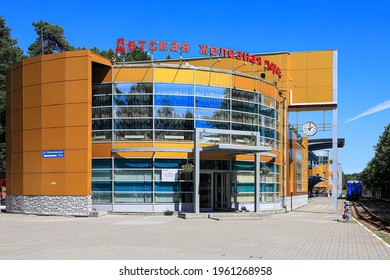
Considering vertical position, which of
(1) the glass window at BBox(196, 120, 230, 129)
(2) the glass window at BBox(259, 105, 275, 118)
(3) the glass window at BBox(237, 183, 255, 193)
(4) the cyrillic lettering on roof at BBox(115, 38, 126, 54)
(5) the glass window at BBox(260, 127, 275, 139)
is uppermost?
(4) the cyrillic lettering on roof at BBox(115, 38, 126, 54)

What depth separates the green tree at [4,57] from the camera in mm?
49116

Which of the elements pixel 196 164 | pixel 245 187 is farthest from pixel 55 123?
pixel 245 187

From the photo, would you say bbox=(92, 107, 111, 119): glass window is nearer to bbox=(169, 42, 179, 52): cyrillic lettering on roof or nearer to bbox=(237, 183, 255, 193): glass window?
bbox=(169, 42, 179, 52): cyrillic lettering on roof

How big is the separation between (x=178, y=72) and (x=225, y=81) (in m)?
2.98

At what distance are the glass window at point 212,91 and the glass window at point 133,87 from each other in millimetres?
2777

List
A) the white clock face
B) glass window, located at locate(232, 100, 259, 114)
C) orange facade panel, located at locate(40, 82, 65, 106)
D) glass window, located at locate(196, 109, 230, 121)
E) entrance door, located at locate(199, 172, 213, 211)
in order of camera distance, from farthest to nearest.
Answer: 1. the white clock face
2. glass window, located at locate(232, 100, 259, 114)
3. glass window, located at locate(196, 109, 230, 121)
4. entrance door, located at locate(199, 172, 213, 211)
5. orange facade panel, located at locate(40, 82, 65, 106)

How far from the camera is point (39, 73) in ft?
84.7

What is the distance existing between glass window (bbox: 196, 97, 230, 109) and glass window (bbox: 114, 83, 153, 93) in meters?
2.83

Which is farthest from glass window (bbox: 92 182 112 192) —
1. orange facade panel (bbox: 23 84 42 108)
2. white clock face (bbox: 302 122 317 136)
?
white clock face (bbox: 302 122 317 136)

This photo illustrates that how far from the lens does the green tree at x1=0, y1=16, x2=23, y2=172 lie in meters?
49.1
